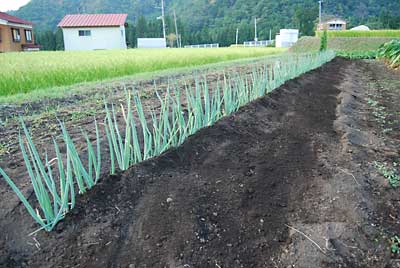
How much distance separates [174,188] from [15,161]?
0.90 metres

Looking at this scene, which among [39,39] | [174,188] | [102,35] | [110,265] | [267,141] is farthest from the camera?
[39,39]

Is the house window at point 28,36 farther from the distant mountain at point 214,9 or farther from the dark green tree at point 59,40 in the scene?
the distant mountain at point 214,9

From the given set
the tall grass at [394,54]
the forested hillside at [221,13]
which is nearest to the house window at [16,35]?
the forested hillside at [221,13]

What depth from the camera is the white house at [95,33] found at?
1037 inches

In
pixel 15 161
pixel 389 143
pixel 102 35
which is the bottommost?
pixel 389 143

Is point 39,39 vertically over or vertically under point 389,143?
over

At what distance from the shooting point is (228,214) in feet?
5.00

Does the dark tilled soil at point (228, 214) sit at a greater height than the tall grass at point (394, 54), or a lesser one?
lesser

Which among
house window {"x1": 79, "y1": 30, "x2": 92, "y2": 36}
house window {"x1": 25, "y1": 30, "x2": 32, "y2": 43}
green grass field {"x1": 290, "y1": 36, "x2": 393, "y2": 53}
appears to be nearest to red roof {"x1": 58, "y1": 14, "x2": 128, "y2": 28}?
house window {"x1": 79, "y1": 30, "x2": 92, "y2": 36}

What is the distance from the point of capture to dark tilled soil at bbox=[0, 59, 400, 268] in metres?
1.25

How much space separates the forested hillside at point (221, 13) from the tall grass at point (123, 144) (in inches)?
1337

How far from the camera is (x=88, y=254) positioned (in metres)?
1.22

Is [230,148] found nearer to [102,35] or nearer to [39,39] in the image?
[102,35]

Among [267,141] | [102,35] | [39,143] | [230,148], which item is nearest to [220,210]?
[230,148]
